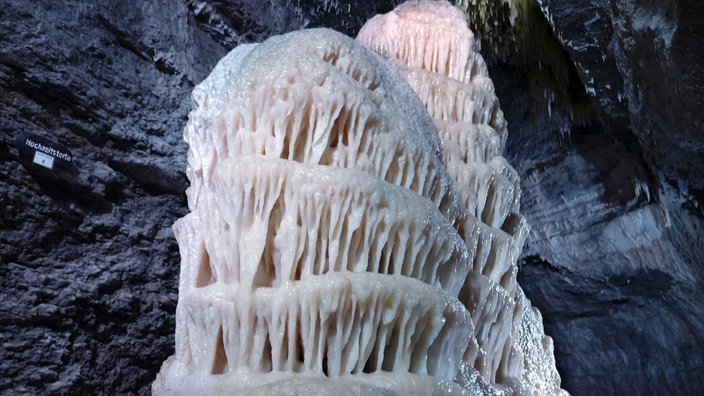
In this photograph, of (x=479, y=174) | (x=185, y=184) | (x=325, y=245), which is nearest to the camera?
(x=325, y=245)

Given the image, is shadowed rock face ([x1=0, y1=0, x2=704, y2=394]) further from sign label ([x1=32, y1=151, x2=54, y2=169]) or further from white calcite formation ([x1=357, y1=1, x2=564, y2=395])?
white calcite formation ([x1=357, y1=1, x2=564, y2=395])

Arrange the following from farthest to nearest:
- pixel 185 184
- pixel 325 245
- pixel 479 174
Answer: pixel 185 184 → pixel 479 174 → pixel 325 245

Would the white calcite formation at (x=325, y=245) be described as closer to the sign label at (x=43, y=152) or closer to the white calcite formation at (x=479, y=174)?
the white calcite formation at (x=479, y=174)

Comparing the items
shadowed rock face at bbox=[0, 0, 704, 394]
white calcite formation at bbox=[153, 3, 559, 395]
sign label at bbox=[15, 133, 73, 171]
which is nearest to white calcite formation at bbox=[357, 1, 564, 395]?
white calcite formation at bbox=[153, 3, 559, 395]

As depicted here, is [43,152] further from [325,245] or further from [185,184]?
[325,245]

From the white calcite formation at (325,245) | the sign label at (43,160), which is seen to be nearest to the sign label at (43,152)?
the sign label at (43,160)

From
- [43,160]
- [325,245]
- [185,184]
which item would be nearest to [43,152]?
[43,160]
